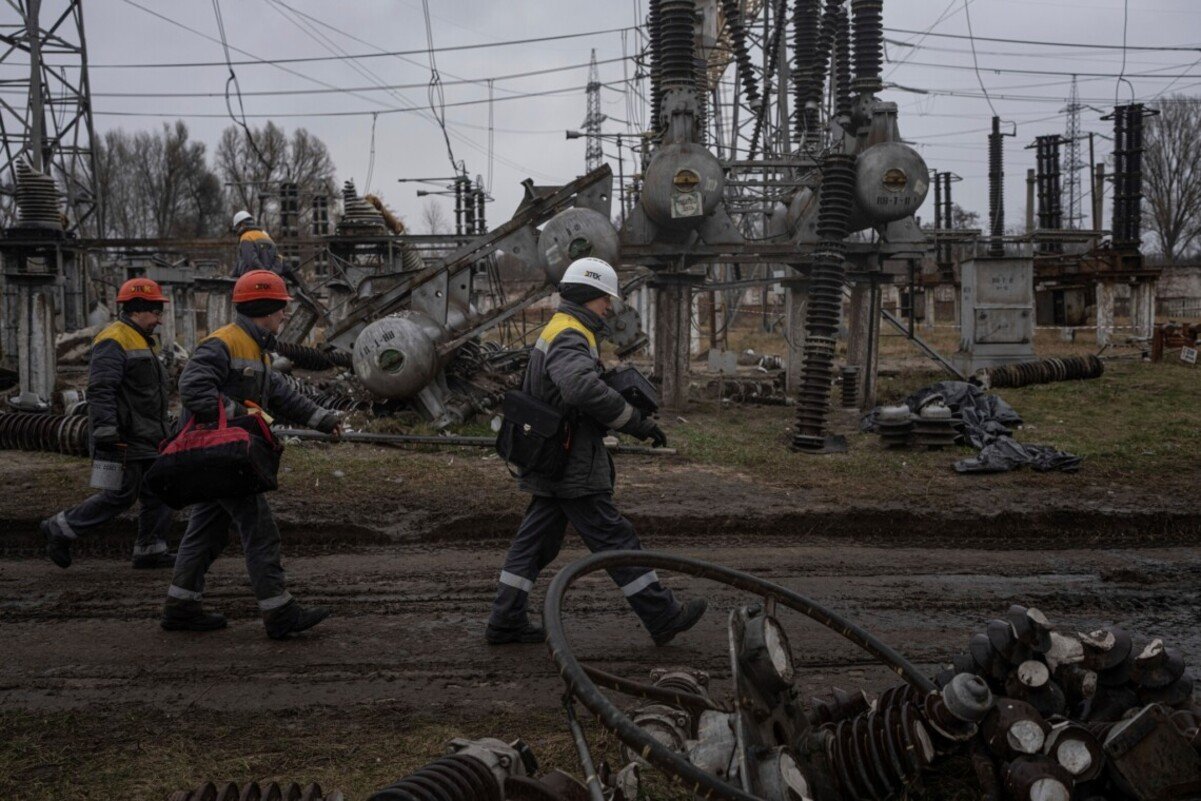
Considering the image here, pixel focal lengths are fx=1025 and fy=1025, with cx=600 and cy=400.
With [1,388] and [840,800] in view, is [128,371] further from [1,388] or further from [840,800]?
[1,388]

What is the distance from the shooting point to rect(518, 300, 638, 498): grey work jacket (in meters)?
5.85

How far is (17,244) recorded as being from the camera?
16.8 metres

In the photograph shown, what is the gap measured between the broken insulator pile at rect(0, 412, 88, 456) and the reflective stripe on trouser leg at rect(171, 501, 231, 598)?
644 centimetres

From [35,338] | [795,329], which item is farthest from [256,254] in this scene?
[795,329]

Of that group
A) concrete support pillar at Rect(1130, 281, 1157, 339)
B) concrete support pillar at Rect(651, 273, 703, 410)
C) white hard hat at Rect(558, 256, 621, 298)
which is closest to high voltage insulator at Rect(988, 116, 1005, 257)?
concrete support pillar at Rect(1130, 281, 1157, 339)

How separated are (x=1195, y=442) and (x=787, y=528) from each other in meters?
6.40

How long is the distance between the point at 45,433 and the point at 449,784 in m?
10.6

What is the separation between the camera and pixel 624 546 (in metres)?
6.06

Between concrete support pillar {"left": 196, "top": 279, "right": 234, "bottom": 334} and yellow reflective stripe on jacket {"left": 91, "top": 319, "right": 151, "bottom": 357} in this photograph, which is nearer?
yellow reflective stripe on jacket {"left": 91, "top": 319, "right": 151, "bottom": 357}

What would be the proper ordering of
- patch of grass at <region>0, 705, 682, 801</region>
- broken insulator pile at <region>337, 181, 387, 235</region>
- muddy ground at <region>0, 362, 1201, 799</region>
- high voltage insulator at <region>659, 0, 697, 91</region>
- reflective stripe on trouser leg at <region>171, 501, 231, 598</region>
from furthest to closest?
broken insulator pile at <region>337, 181, 387, 235</region>, high voltage insulator at <region>659, 0, 697, 91</region>, reflective stripe on trouser leg at <region>171, 501, 231, 598</region>, muddy ground at <region>0, 362, 1201, 799</region>, patch of grass at <region>0, 705, 682, 801</region>

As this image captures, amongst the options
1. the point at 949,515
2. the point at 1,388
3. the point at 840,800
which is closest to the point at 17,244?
the point at 1,388

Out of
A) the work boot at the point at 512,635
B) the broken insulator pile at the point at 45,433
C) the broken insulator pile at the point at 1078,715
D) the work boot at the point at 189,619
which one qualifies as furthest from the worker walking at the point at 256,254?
the broken insulator pile at the point at 1078,715

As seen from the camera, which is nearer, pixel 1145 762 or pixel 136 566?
pixel 1145 762

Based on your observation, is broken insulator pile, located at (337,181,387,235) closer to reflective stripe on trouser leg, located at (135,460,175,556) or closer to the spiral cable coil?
reflective stripe on trouser leg, located at (135,460,175,556)
